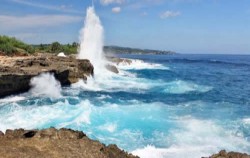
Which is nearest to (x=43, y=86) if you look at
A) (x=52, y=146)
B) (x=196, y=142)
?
(x=196, y=142)

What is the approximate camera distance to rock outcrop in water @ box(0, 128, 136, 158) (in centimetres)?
841

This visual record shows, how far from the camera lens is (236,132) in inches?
731

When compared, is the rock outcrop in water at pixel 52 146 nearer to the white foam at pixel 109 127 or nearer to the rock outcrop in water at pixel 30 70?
the white foam at pixel 109 127

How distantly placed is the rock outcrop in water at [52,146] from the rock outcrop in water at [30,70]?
16894mm

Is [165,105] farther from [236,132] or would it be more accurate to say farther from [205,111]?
[236,132]

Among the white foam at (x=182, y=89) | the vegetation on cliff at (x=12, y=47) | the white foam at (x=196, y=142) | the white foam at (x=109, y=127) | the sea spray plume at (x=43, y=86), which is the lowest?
the white foam at (x=182, y=89)

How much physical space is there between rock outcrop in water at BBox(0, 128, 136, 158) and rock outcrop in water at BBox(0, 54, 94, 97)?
16894mm

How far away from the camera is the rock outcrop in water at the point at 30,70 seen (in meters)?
26.4

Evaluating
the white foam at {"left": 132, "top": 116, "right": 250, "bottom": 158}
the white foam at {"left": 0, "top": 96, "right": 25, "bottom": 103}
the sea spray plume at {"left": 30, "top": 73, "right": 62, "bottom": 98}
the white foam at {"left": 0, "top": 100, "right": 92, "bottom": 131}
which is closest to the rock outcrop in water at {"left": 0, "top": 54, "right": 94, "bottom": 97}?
the sea spray plume at {"left": 30, "top": 73, "right": 62, "bottom": 98}

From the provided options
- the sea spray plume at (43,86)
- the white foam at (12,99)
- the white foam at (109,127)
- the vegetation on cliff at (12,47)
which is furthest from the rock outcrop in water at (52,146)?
the vegetation on cliff at (12,47)

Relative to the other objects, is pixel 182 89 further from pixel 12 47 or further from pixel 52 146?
pixel 52 146

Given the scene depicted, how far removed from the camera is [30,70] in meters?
29.3

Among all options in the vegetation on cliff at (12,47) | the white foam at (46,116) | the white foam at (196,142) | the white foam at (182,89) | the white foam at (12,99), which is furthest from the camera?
the vegetation on cliff at (12,47)

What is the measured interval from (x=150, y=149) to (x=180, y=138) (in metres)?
2.60
